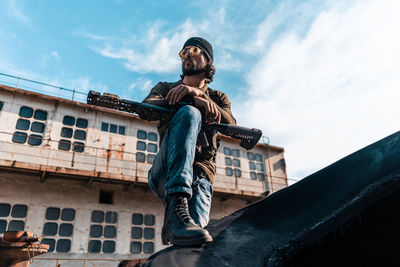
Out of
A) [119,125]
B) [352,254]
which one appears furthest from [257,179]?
[352,254]

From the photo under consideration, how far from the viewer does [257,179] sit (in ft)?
53.0

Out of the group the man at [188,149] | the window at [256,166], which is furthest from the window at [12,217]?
the window at [256,166]

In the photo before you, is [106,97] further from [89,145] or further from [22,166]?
[89,145]

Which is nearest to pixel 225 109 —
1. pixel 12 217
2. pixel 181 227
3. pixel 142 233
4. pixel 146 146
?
pixel 181 227

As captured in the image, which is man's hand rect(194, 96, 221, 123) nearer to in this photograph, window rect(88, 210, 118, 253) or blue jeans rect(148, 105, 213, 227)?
blue jeans rect(148, 105, 213, 227)

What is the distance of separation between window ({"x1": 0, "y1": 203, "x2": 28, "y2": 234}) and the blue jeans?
1043cm

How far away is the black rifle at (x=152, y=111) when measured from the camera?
1698 mm

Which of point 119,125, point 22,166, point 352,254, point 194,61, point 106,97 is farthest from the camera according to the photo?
point 119,125

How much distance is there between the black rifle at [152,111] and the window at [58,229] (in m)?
10.3

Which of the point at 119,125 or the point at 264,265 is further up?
the point at 119,125

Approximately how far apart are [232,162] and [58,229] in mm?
8849

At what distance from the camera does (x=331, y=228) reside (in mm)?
803

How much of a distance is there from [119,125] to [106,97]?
12.3m

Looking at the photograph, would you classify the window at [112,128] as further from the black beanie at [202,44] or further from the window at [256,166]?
the black beanie at [202,44]
